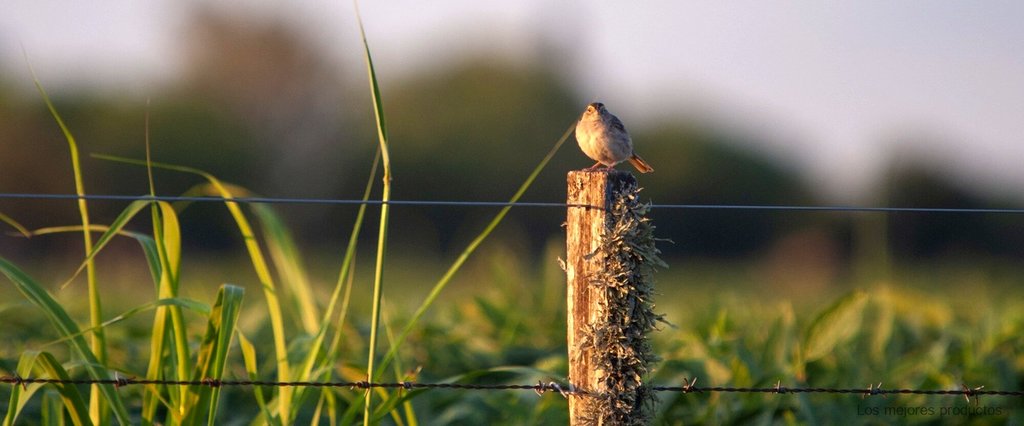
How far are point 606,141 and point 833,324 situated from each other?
155 centimetres

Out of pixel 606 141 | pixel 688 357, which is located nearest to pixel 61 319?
pixel 606 141

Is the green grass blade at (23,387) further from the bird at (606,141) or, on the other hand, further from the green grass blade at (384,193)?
A: the bird at (606,141)

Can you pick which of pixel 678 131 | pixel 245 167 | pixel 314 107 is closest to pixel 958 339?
pixel 678 131

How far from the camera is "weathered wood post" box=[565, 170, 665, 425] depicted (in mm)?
2523

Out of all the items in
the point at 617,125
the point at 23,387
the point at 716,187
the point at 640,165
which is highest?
the point at 617,125

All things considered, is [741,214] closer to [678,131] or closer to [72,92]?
[678,131]

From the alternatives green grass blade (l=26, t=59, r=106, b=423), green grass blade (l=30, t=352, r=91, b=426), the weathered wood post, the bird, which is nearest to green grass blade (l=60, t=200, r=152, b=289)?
green grass blade (l=26, t=59, r=106, b=423)

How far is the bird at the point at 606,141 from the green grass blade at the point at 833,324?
131 cm

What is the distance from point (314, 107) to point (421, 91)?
138 inches

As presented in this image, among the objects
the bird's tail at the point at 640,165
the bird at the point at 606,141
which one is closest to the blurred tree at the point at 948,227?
the bird's tail at the point at 640,165

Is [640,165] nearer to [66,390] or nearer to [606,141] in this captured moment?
[606,141]

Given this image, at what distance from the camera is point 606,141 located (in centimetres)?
315

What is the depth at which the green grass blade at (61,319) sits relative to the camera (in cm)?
274

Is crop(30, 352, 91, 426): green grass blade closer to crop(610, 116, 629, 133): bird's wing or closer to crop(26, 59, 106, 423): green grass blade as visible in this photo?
crop(26, 59, 106, 423): green grass blade
